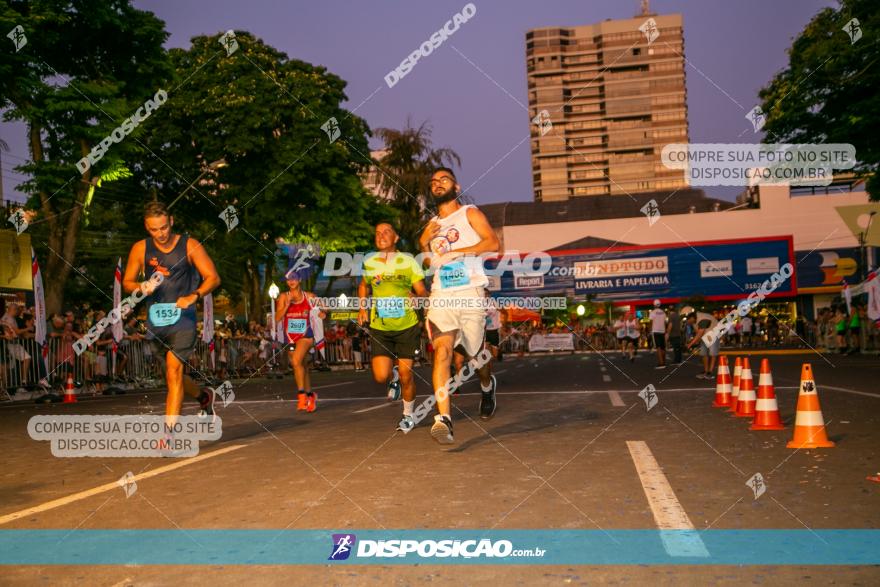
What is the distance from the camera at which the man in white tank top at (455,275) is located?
24.2ft

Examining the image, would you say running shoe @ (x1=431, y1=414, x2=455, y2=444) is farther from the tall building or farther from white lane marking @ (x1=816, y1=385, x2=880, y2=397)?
the tall building

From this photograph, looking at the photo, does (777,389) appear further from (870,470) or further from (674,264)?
(674,264)

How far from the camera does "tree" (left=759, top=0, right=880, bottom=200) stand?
2442 centimetres

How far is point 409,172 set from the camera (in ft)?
144

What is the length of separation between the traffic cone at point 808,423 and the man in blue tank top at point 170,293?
4745 mm

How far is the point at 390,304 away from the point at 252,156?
27.5 metres

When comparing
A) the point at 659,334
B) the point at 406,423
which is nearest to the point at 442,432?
the point at 406,423

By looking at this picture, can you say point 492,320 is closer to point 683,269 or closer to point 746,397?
point 746,397

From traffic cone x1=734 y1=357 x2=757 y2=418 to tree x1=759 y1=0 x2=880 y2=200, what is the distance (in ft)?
58.0

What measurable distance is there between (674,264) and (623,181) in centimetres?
7447

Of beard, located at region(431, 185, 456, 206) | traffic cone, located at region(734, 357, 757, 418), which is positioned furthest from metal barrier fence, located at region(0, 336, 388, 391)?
traffic cone, located at region(734, 357, 757, 418)

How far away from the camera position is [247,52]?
119 ft

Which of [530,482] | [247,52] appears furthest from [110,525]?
[247,52]

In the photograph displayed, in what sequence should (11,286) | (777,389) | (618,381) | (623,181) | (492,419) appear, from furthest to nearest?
(623,181) < (11,286) < (618,381) < (777,389) < (492,419)
